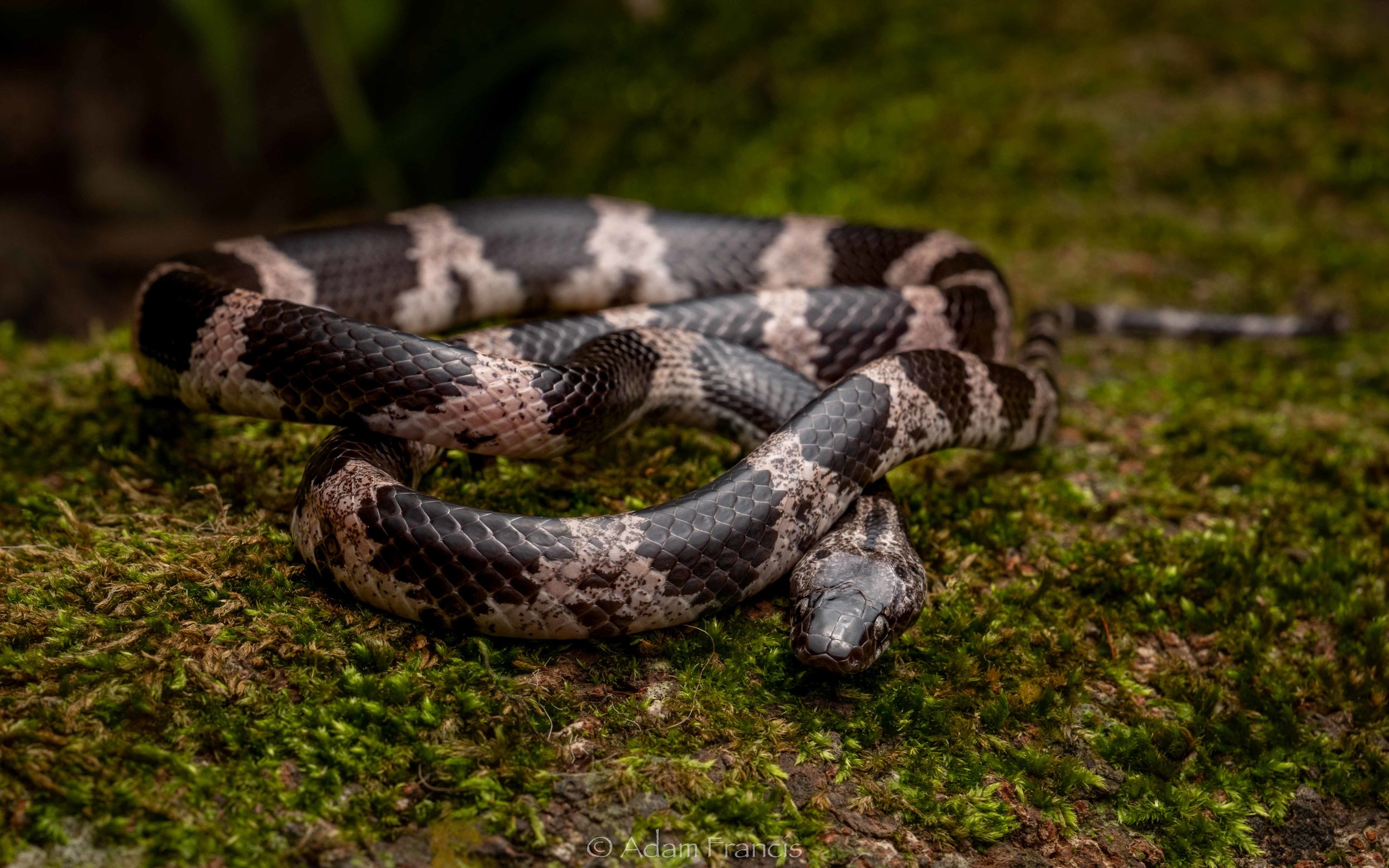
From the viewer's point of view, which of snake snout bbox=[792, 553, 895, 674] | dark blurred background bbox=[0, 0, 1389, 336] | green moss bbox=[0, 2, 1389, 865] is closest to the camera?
green moss bbox=[0, 2, 1389, 865]

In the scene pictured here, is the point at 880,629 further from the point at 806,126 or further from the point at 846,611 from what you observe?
the point at 806,126

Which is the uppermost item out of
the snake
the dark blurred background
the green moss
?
the dark blurred background

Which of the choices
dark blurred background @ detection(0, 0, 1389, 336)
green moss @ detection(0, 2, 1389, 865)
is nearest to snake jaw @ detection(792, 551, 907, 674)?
green moss @ detection(0, 2, 1389, 865)

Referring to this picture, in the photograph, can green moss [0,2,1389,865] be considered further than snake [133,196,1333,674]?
No

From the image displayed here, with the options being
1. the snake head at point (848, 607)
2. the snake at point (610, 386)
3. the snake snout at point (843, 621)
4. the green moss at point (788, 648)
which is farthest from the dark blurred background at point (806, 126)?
the snake snout at point (843, 621)

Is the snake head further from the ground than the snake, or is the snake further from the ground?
the snake

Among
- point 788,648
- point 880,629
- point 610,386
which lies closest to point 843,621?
point 880,629

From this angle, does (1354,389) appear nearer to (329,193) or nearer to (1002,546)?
(1002,546)

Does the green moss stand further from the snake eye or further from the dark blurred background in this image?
the dark blurred background
